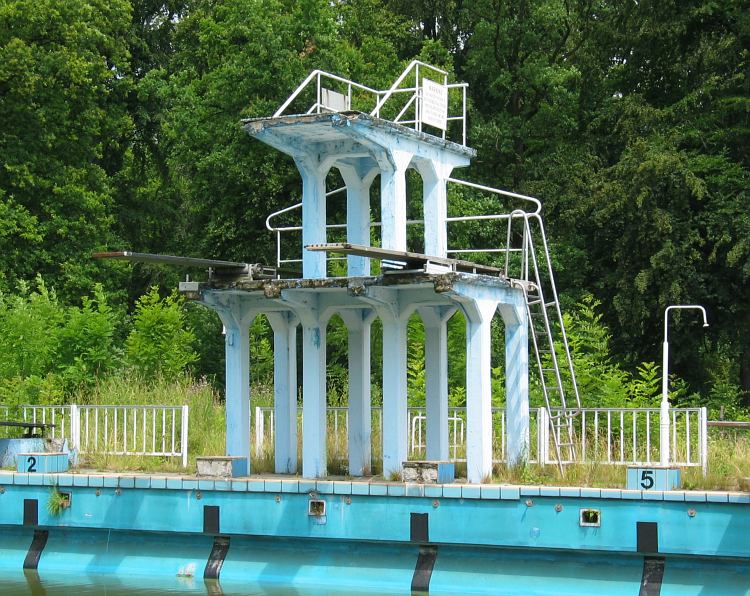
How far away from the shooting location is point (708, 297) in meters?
31.8

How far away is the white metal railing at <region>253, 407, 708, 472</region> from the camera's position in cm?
1750

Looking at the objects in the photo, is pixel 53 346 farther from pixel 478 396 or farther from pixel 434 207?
pixel 478 396

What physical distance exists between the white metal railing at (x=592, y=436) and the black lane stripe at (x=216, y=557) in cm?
230

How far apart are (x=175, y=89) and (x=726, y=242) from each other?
17.2 metres

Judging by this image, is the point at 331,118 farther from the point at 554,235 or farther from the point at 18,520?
the point at 554,235

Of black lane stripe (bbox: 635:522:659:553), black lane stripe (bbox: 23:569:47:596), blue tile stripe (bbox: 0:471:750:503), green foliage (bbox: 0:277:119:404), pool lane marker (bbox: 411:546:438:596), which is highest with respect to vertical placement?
green foliage (bbox: 0:277:119:404)

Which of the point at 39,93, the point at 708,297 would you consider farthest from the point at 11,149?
the point at 708,297

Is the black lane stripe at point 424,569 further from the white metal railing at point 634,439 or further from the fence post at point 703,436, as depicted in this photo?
the fence post at point 703,436

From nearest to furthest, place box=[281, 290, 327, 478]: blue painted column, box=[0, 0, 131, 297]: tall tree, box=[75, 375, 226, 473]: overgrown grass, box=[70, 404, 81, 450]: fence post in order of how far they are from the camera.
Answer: box=[281, 290, 327, 478]: blue painted column < box=[75, 375, 226, 473]: overgrown grass < box=[70, 404, 81, 450]: fence post < box=[0, 0, 131, 297]: tall tree

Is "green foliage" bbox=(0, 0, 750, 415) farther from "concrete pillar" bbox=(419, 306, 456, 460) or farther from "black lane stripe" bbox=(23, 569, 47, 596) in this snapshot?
"black lane stripe" bbox=(23, 569, 47, 596)

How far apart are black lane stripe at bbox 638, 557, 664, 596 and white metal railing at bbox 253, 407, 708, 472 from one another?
1.66m

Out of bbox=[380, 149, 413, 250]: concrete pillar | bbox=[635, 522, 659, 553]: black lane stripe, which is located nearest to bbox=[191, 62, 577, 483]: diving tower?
bbox=[380, 149, 413, 250]: concrete pillar

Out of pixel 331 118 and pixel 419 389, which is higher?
pixel 331 118

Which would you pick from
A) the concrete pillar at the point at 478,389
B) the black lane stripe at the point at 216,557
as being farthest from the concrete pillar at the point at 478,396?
the black lane stripe at the point at 216,557
